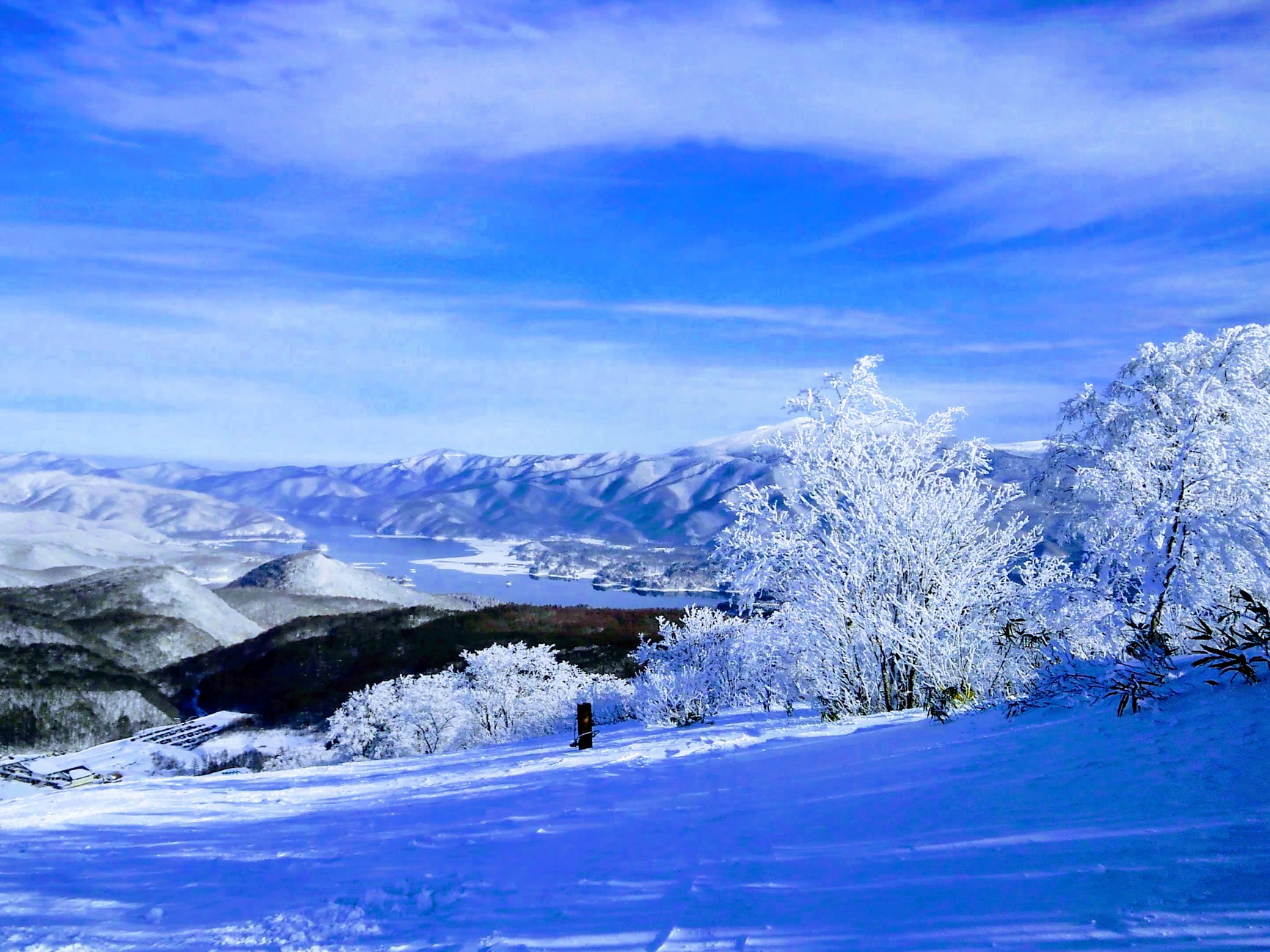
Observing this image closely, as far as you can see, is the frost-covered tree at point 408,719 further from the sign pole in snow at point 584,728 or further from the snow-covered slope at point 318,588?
the snow-covered slope at point 318,588

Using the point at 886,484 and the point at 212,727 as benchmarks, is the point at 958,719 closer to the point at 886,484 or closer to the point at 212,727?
the point at 886,484

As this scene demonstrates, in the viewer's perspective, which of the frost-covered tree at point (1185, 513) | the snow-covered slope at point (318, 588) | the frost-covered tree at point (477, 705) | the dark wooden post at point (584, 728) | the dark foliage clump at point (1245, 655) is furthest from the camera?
the snow-covered slope at point (318, 588)

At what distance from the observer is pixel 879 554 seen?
13305mm

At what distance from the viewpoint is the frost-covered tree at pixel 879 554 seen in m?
12.6

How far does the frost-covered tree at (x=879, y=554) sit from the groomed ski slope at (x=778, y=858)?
4816mm

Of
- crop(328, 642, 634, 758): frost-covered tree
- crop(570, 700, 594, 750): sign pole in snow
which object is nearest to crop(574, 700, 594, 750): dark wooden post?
crop(570, 700, 594, 750): sign pole in snow

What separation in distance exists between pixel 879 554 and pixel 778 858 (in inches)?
367

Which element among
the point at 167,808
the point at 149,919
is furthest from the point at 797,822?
the point at 167,808

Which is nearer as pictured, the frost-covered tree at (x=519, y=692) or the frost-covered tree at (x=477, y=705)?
the frost-covered tree at (x=519, y=692)

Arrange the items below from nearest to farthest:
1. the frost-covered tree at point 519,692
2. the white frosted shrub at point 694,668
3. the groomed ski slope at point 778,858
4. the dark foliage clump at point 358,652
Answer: the groomed ski slope at point 778,858 → the white frosted shrub at point 694,668 → the frost-covered tree at point 519,692 → the dark foliage clump at point 358,652

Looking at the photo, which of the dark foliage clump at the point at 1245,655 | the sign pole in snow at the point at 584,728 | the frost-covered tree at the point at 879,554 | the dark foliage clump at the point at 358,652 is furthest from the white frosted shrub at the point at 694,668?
the dark foliage clump at the point at 358,652

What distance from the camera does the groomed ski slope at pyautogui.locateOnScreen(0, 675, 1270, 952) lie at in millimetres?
3467

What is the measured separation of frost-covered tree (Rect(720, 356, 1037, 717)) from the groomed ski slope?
190 inches

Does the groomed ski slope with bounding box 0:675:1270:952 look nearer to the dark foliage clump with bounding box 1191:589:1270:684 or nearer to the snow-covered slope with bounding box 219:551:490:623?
the dark foliage clump with bounding box 1191:589:1270:684
